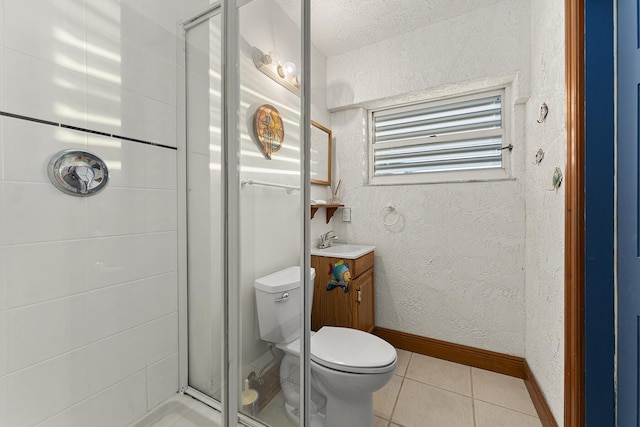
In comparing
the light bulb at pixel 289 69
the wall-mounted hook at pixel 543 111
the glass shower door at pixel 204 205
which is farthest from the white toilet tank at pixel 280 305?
the wall-mounted hook at pixel 543 111

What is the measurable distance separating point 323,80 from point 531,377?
265cm

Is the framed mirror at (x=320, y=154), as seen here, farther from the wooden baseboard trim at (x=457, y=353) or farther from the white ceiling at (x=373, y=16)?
the wooden baseboard trim at (x=457, y=353)

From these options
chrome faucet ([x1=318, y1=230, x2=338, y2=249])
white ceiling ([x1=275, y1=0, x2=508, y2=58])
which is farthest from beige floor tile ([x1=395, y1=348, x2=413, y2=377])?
white ceiling ([x1=275, y1=0, x2=508, y2=58])

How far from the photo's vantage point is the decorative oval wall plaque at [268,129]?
Answer: 0.87 m

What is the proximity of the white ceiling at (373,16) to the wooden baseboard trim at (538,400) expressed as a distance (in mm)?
2451

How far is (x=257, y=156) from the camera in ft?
2.85

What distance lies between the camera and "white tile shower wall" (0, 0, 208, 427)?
0.63m

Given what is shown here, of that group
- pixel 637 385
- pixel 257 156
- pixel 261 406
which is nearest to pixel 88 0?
pixel 257 156

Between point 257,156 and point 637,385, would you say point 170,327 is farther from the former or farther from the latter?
point 637,385

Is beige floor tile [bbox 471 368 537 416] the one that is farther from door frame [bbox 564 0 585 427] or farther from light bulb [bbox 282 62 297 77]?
light bulb [bbox 282 62 297 77]

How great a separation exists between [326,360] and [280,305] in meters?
0.48

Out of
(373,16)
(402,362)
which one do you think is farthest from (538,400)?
(373,16)

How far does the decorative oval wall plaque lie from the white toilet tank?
1.41 feet

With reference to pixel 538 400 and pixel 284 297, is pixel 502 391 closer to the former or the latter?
pixel 538 400
